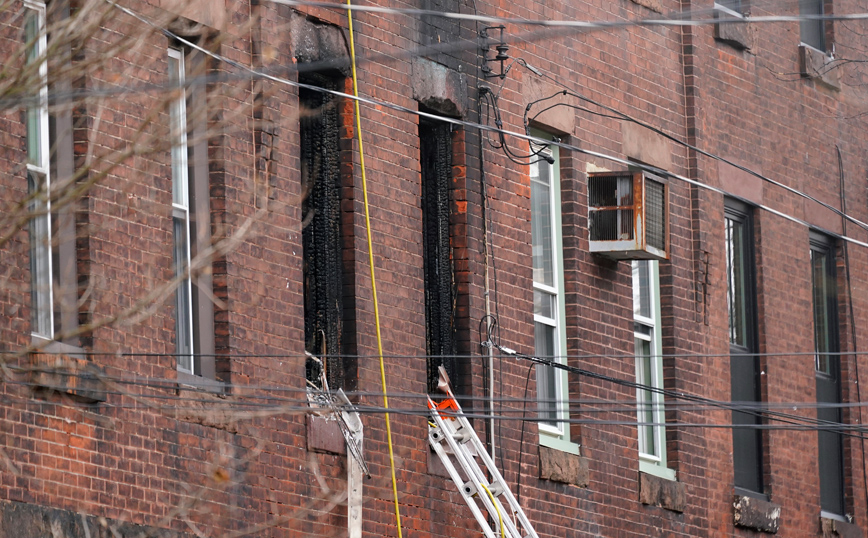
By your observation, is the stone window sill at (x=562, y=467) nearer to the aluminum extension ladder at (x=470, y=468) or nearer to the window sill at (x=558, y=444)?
the window sill at (x=558, y=444)

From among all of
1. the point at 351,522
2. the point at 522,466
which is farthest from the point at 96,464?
the point at 522,466

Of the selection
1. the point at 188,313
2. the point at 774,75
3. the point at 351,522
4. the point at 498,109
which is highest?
the point at 774,75

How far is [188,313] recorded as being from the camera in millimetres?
13797

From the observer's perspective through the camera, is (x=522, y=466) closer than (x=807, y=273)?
Yes

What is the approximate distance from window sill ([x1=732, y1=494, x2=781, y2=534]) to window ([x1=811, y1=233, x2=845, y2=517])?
172 cm

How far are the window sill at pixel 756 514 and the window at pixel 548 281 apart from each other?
2953 millimetres

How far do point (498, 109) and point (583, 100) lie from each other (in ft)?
4.92

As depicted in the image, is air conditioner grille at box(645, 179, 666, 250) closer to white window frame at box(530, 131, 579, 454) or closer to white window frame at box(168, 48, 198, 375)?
white window frame at box(530, 131, 579, 454)

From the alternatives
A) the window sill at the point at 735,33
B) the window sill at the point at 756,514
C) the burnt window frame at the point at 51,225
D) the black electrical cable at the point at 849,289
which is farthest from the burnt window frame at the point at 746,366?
the burnt window frame at the point at 51,225

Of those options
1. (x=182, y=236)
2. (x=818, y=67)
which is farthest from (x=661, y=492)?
(x=182, y=236)

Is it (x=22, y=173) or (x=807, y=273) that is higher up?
(x=807, y=273)

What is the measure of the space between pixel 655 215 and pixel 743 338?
3.16m

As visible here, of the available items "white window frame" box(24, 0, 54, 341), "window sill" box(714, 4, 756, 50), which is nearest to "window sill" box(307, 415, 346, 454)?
"white window frame" box(24, 0, 54, 341)

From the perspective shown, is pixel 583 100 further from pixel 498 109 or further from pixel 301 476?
pixel 301 476
